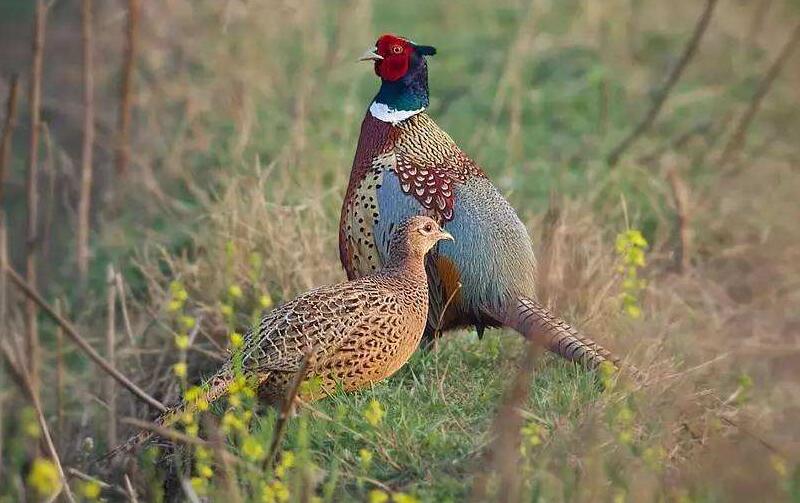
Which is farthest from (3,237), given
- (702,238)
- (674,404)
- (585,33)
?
(585,33)

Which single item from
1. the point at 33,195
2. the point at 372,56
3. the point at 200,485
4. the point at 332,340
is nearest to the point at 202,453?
the point at 200,485

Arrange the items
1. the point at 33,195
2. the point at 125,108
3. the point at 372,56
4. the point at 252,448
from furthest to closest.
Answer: the point at 125,108 → the point at 33,195 → the point at 372,56 → the point at 252,448

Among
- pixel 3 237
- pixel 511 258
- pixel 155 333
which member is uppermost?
pixel 3 237

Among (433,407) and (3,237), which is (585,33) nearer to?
(433,407)

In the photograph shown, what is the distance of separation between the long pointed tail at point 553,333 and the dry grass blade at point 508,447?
637mm

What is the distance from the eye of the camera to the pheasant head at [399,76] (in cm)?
485

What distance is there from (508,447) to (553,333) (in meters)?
1.30

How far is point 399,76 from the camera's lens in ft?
16.0

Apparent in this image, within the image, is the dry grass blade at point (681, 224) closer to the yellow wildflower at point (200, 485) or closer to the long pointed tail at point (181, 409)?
the long pointed tail at point (181, 409)

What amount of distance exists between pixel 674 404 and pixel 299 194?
280 cm

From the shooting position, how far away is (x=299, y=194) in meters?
6.68

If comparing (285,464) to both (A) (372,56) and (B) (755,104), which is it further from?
(B) (755,104)

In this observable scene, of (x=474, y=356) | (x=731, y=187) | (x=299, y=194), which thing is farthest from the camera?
(x=731, y=187)

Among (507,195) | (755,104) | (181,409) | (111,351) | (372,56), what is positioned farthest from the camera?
(755,104)
